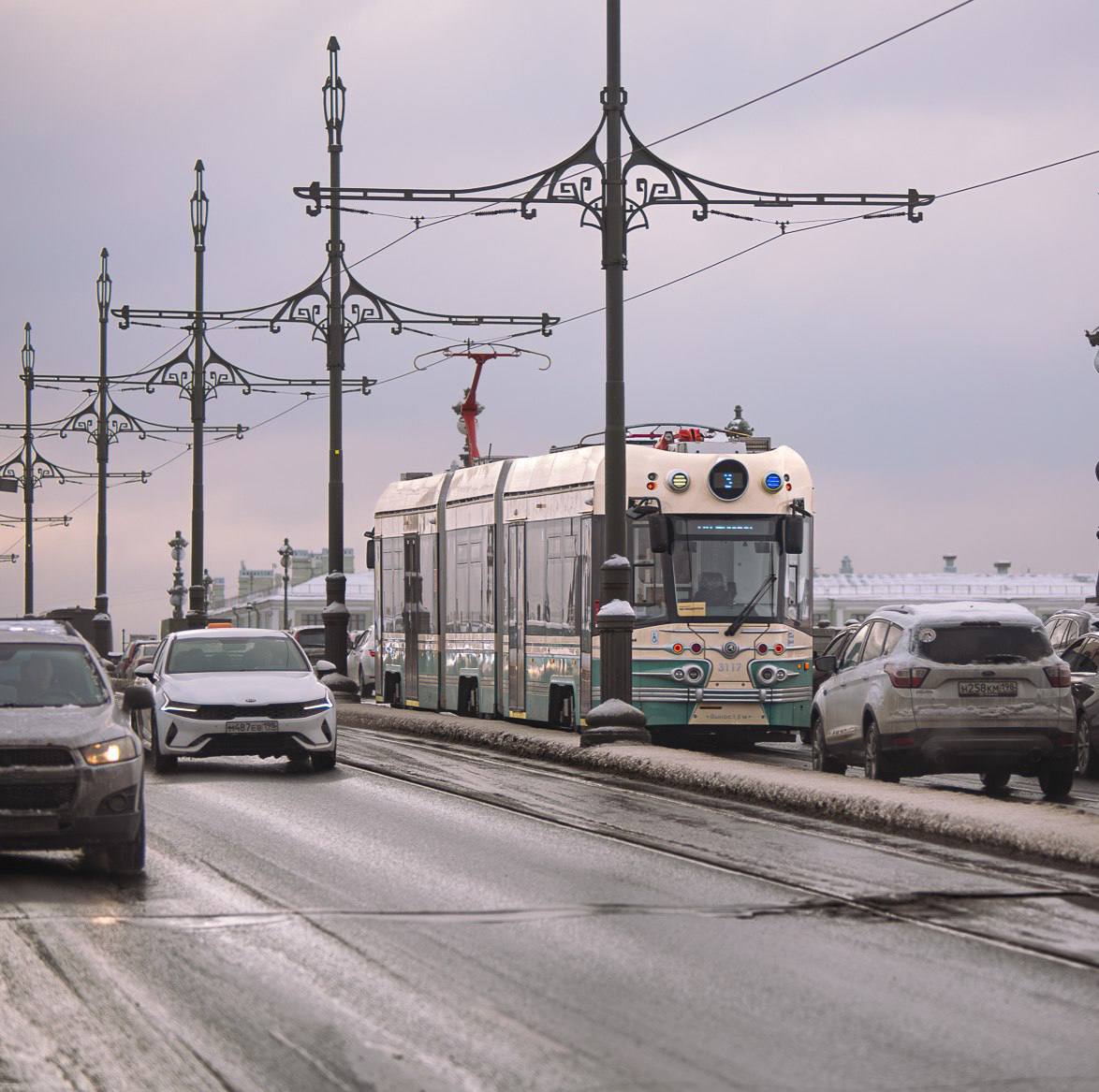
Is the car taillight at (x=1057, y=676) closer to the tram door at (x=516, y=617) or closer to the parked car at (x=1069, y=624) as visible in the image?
the parked car at (x=1069, y=624)

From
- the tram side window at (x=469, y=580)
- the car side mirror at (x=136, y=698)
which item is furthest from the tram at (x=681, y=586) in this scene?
the car side mirror at (x=136, y=698)

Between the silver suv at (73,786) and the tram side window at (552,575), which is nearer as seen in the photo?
the silver suv at (73,786)

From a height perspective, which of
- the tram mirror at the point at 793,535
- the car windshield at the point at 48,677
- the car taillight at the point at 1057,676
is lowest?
the car taillight at the point at 1057,676

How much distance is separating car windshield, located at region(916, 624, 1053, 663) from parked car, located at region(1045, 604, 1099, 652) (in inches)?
261

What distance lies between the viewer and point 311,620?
397ft

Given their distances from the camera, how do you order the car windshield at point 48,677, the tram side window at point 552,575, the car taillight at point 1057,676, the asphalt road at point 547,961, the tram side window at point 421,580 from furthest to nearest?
1. the tram side window at point 421,580
2. the tram side window at point 552,575
3. the car taillight at point 1057,676
4. the car windshield at point 48,677
5. the asphalt road at point 547,961

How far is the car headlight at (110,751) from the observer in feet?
42.4

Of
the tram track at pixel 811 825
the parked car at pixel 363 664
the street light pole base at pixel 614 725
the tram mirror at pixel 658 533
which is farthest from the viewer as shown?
the parked car at pixel 363 664

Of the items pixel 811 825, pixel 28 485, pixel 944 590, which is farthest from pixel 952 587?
pixel 811 825

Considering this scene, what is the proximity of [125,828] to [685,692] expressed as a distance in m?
14.0

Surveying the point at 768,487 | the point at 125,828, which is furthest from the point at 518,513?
the point at 125,828

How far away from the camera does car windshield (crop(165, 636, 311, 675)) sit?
75.6 ft

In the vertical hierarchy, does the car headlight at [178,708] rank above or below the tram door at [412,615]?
below

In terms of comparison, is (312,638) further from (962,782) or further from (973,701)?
(973,701)
